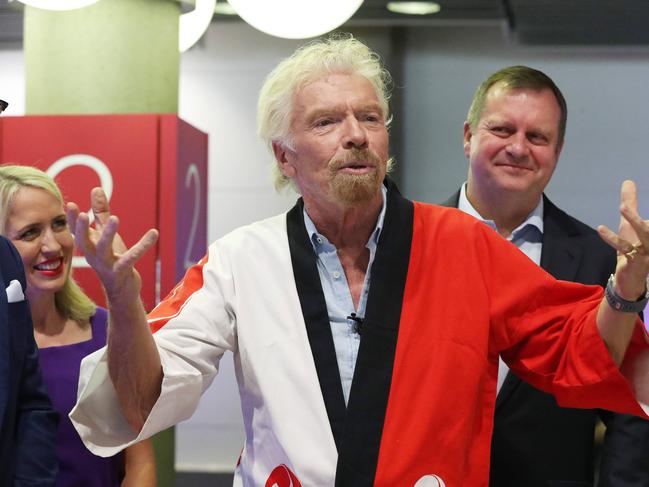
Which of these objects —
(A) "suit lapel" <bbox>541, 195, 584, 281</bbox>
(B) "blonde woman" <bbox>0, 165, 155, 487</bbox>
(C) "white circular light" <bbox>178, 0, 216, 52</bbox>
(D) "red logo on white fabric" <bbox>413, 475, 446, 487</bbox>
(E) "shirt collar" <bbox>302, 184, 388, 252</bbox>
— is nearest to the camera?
(D) "red logo on white fabric" <bbox>413, 475, 446, 487</bbox>

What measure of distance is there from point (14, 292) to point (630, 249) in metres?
1.33

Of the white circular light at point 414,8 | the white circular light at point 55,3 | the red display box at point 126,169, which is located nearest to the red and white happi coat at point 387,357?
the red display box at point 126,169

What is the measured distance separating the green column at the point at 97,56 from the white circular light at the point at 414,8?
2972 millimetres

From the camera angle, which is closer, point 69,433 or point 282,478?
point 282,478

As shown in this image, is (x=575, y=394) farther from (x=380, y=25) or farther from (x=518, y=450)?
(x=380, y=25)

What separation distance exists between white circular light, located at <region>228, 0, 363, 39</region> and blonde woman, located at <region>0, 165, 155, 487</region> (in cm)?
95

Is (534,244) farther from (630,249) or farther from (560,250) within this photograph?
(630,249)

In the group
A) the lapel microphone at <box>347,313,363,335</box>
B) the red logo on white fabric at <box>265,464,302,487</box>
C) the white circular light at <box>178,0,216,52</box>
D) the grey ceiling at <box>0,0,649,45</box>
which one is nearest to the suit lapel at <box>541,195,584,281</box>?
the lapel microphone at <box>347,313,363,335</box>

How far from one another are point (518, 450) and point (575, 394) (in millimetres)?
473

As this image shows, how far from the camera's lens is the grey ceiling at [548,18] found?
6.54 m

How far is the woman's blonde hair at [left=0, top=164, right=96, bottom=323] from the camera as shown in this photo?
302cm

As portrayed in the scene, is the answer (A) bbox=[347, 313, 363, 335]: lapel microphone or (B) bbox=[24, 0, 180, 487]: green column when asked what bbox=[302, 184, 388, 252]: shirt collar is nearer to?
(A) bbox=[347, 313, 363, 335]: lapel microphone

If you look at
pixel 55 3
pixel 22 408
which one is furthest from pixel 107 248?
pixel 55 3

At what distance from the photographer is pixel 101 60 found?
12.5ft
